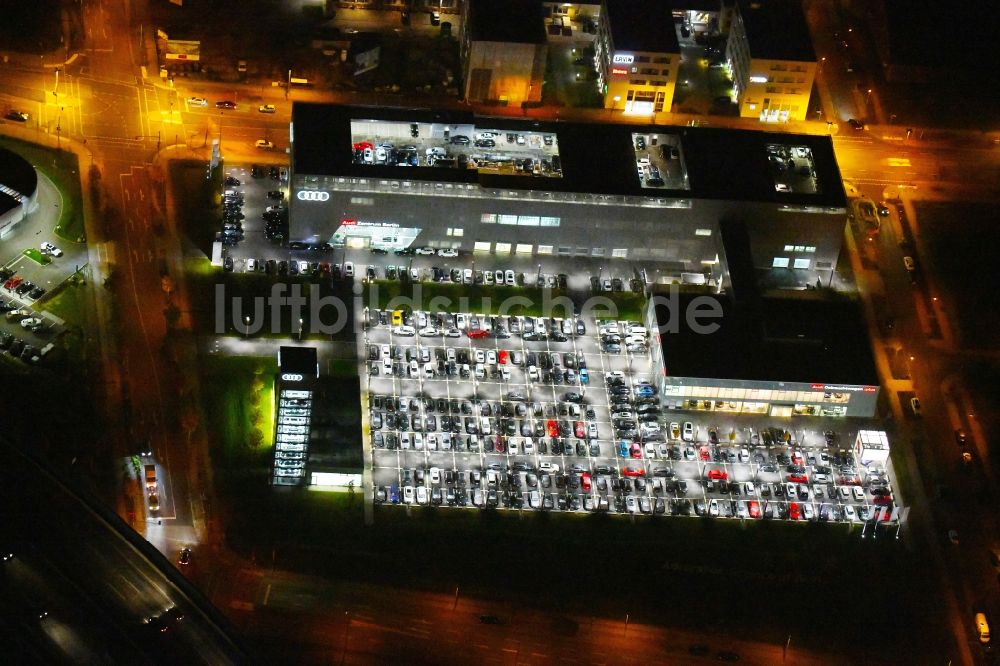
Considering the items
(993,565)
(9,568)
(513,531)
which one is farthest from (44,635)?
(993,565)

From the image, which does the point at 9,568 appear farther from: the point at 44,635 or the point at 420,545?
the point at 420,545

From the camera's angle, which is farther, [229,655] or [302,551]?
[302,551]

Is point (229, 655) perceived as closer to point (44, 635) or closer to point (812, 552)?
point (44, 635)

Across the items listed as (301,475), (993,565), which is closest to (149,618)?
(301,475)

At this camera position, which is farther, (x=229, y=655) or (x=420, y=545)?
(x=420, y=545)

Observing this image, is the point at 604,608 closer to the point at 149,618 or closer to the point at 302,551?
the point at 302,551

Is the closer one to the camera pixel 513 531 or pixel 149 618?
pixel 149 618

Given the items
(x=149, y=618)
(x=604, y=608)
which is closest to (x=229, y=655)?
(x=149, y=618)
